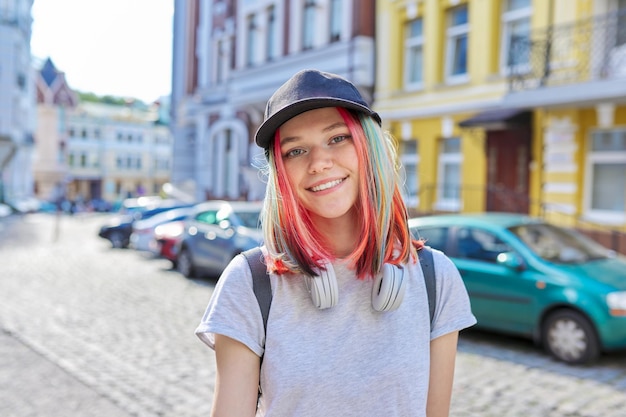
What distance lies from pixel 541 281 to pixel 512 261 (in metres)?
0.40

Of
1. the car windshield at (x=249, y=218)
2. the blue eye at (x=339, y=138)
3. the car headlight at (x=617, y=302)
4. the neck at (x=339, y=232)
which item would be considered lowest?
the car headlight at (x=617, y=302)

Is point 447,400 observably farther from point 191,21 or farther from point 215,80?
point 191,21

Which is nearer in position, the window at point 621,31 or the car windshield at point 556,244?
the car windshield at point 556,244

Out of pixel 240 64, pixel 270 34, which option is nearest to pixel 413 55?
pixel 270 34

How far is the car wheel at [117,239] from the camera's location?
2125 cm

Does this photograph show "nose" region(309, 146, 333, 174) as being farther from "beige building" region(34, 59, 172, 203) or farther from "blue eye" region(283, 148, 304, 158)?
"beige building" region(34, 59, 172, 203)

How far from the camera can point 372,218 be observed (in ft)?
5.99

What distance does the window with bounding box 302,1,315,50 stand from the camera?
2277 cm

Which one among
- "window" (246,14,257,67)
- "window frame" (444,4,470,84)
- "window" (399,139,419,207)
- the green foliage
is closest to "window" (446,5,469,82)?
"window frame" (444,4,470,84)

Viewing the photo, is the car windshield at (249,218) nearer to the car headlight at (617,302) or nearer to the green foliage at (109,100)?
the car headlight at (617,302)

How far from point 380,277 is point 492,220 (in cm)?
662

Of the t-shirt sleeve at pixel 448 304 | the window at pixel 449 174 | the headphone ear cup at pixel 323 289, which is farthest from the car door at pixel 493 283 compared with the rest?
the window at pixel 449 174

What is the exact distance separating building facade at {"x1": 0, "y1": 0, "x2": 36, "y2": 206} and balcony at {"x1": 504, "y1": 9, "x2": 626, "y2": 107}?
39.6 m

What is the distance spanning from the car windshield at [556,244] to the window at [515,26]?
24.0 ft
